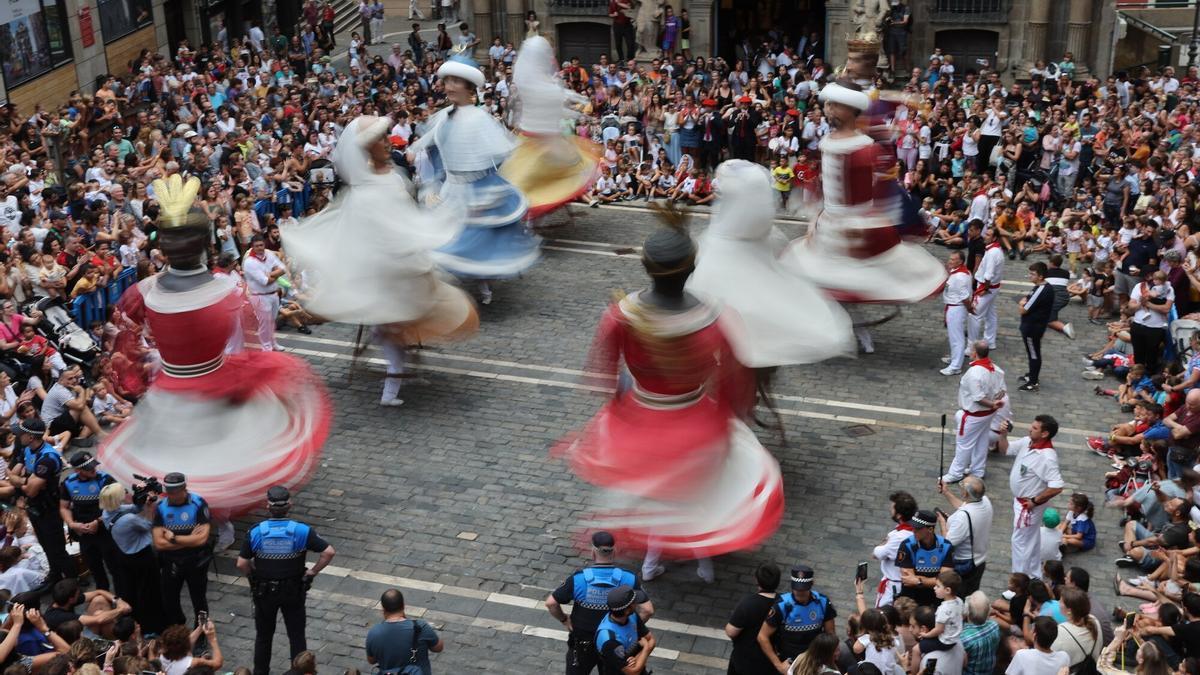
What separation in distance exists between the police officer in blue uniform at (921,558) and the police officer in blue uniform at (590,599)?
2.10m

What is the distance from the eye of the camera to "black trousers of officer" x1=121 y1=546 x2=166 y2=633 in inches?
413

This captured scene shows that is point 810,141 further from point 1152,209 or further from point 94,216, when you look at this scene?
point 94,216

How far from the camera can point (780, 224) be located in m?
21.0

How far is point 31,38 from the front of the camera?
24.4m

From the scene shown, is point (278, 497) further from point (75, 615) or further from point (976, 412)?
point (976, 412)

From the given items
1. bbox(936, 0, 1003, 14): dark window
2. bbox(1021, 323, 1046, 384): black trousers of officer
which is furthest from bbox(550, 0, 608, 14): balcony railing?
bbox(1021, 323, 1046, 384): black trousers of officer

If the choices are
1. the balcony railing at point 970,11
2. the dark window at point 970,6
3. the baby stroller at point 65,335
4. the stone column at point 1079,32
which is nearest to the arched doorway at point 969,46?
the balcony railing at point 970,11

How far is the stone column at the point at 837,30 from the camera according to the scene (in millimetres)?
30453

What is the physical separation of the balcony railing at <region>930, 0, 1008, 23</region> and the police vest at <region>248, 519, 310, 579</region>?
24524 mm

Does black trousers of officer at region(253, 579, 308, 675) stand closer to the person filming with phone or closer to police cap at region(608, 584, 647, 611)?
police cap at region(608, 584, 647, 611)

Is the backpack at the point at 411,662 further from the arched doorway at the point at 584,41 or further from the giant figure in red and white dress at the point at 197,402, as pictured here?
the arched doorway at the point at 584,41

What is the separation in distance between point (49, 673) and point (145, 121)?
16139 mm

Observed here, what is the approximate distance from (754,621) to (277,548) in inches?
133

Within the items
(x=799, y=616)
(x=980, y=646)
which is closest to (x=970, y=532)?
(x=980, y=646)
